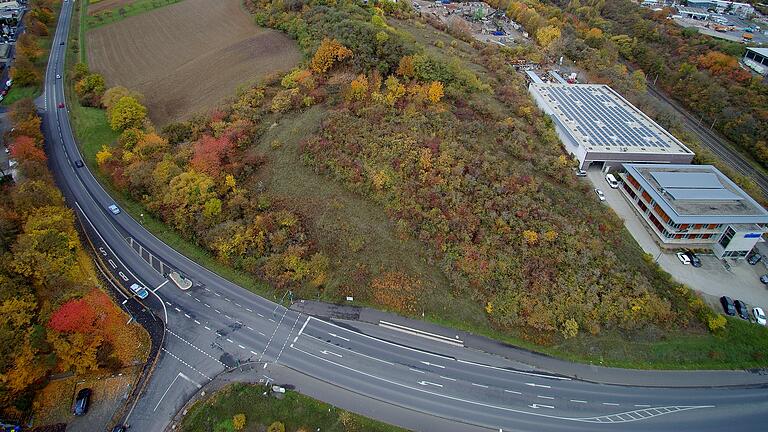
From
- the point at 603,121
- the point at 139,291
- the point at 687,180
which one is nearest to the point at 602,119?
the point at 603,121

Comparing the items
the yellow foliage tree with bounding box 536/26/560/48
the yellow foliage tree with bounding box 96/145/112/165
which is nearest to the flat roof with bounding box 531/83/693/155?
the yellow foliage tree with bounding box 536/26/560/48

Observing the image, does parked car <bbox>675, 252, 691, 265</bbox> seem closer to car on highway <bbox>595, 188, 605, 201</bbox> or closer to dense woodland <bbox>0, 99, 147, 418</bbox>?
car on highway <bbox>595, 188, 605, 201</bbox>

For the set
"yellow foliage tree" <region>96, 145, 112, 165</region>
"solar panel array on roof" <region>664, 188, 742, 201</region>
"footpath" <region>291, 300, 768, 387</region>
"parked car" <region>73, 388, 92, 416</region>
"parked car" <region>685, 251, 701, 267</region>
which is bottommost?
"footpath" <region>291, 300, 768, 387</region>

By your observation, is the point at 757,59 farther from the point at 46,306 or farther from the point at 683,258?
the point at 46,306

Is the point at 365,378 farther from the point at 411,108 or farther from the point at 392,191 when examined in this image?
the point at 411,108

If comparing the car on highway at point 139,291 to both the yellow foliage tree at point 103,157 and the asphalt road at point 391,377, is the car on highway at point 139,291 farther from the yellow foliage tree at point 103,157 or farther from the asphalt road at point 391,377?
the yellow foliage tree at point 103,157
